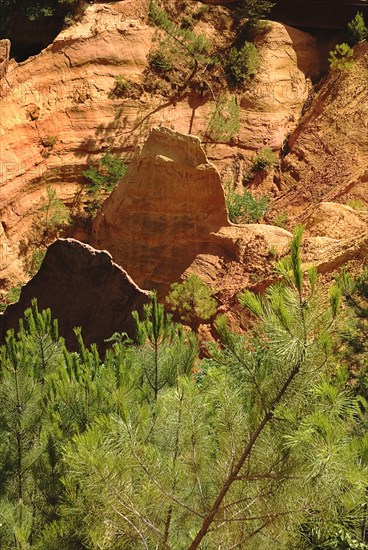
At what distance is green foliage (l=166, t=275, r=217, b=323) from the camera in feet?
40.1

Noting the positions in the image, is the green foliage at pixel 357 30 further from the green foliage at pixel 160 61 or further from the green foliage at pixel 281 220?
the green foliage at pixel 281 220

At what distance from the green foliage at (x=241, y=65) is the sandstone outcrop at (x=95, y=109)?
0.78ft

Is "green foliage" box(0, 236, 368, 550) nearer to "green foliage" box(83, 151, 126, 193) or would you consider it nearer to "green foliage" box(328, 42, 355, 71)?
"green foliage" box(83, 151, 126, 193)

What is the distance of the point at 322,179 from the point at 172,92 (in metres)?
3.54

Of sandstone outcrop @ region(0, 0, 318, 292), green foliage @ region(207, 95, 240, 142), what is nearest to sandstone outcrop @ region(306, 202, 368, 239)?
sandstone outcrop @ region(0, 0, 318, 292)

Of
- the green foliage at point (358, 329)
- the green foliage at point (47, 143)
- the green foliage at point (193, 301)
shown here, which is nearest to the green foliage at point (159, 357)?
the green foliage at point (358, 329)

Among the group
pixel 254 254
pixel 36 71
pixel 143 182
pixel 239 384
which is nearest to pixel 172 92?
pixel 36 71

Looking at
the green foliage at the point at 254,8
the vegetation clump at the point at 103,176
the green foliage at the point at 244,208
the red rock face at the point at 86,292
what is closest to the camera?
the red rock face at the point at 86,292

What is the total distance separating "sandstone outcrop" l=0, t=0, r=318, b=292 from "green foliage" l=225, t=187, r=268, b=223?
1.10 m

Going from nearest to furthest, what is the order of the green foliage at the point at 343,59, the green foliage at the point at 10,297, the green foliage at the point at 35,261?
the green foliage at the point at 10,297, the green foliage at the point at 35,261, the green foliage at the point at 343,59

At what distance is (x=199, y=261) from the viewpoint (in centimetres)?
1282

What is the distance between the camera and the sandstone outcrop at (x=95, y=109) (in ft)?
53.1

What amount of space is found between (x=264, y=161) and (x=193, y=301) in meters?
5.61

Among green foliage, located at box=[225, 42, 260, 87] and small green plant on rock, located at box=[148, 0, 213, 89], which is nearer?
small green plant on rock, located at box=[148, 0, 213, 89]
